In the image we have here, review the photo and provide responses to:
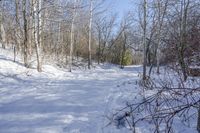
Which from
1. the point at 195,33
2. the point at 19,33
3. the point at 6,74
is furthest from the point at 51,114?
the point at 19,33

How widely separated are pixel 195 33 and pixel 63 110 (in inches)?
206

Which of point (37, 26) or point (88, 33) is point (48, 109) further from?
point (88, 33)

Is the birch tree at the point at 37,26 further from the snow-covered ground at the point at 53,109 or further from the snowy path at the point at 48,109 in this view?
the snowy path at the point at 48,109

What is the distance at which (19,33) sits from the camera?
23125 millimetres

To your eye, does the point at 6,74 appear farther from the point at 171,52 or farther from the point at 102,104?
the point at 171,52

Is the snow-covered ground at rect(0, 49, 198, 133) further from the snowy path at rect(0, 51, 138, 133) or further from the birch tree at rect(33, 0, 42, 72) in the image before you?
the birch tree at rect(33, 0, 42, 72)

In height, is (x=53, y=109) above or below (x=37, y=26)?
below

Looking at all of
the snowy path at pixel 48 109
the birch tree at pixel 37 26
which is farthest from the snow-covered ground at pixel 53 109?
the birch tree at pixel 37 26

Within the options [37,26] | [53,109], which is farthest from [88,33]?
[53,109]

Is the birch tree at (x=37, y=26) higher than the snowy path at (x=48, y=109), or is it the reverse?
the birch tree at (x=37, y=26)

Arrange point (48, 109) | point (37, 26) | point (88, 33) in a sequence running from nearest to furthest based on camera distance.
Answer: point (48, 109), point (37, 26), point (88, 33)

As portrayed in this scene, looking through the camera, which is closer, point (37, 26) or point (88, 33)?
point (37, 26)

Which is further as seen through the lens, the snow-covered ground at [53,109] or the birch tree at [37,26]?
the birch tree at [37,26]

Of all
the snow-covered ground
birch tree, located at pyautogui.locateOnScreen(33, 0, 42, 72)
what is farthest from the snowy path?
birch tree, located at pyautogui.locateOnScreen(33, 0, 42, 72)
